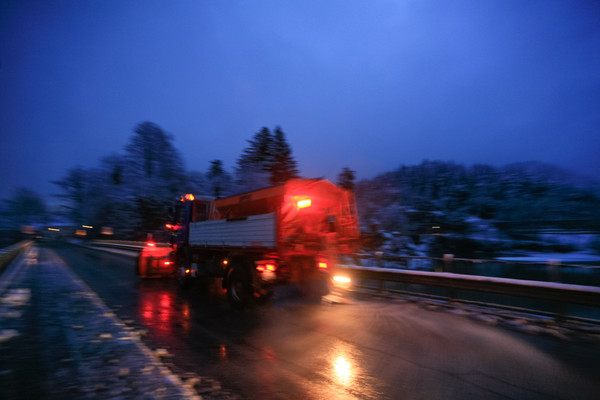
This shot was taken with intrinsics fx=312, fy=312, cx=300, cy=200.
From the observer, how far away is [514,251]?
87.8 feet

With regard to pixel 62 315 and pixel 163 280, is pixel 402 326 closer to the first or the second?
pixel 62 315

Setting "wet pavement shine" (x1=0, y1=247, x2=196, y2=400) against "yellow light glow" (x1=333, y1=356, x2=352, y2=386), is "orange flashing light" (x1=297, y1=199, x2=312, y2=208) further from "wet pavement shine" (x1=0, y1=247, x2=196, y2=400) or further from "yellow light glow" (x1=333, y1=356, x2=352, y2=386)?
"wet pavement shine" (x1=0, y1=247, x2=196, y2=400)

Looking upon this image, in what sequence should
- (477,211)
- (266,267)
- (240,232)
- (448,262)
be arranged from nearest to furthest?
(266,267)
(240,232)
(448,262)
(477,211)

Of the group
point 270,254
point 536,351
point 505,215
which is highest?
point 505,215

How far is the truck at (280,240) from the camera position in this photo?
7039 mm

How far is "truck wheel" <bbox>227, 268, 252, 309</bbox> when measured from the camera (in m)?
7.39

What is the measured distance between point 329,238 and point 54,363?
5.81 m

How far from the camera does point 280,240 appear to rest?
688 centimetres

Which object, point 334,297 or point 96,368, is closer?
point 96,368

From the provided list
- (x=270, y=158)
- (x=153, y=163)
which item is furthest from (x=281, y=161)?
(x=153, y=163)

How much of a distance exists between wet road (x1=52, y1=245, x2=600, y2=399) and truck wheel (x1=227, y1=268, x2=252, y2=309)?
0.90 ft

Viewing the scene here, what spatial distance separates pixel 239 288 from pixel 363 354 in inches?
155

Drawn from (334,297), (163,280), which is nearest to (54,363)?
(334,297)

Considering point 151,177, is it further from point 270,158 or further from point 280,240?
point 280,240
